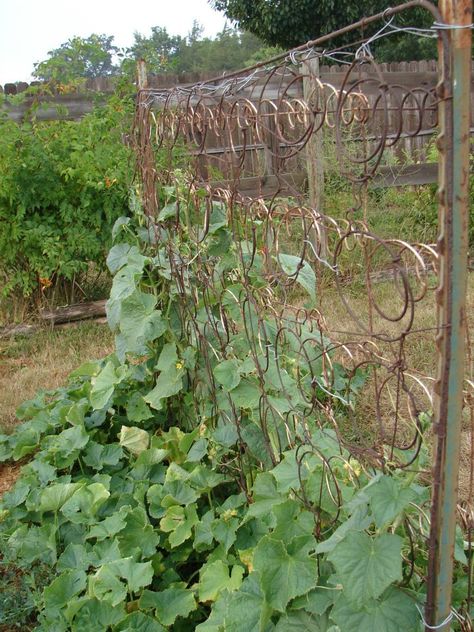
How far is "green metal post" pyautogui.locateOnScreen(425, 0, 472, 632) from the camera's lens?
1206mm

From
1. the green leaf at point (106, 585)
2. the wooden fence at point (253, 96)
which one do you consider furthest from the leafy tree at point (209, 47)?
the green leaf at point (106, 585)

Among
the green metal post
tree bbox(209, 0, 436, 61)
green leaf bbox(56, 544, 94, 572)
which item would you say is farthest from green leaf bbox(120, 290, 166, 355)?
tree bbox(209, 0, 436, 61)

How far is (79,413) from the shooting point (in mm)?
3242

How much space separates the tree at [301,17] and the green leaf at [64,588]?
15358 millimetres

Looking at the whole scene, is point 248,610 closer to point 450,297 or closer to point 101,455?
point 450,297

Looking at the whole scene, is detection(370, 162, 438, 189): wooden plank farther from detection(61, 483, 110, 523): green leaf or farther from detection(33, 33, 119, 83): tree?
detection(61, 483, 110, 523): green leaf

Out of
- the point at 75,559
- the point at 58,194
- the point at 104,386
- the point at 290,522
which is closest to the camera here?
the point at 290,522

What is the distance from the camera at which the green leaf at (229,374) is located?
2345 millimetres

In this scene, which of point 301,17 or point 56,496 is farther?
point 301,17

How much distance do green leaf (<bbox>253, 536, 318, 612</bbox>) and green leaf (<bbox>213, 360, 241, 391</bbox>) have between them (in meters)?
0.61

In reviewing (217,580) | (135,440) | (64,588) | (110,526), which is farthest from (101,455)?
(217,580)

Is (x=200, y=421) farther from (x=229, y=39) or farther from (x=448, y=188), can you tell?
(x=229, y=39)

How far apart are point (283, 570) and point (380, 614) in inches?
13.7

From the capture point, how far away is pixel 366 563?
1489 mm
